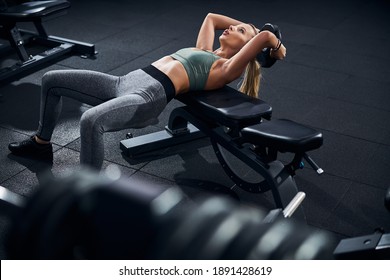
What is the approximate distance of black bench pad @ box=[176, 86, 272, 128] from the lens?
2359mm

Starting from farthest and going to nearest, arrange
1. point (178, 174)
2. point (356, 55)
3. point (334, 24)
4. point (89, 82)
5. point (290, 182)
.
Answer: point (334, 24), point (356, 55), point (178, 174), point (89, 82), point (290, 182)

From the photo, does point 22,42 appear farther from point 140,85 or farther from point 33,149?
point 140,85

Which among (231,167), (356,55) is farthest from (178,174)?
(356,55)

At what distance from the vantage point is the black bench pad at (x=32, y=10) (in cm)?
363

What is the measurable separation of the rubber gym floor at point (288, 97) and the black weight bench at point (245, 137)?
76 mm

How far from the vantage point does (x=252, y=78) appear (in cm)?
268

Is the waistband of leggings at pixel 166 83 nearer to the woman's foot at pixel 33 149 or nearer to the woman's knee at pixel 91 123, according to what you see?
the woman's knee at pixel 91 123

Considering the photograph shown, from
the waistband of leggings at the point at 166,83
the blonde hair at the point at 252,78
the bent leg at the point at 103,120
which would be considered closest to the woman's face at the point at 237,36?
the blonde hair at the point at 252,78

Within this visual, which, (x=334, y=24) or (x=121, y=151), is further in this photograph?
(x=334, y=24)

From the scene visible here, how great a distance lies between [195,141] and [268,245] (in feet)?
7.52

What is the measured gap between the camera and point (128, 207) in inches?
26.8

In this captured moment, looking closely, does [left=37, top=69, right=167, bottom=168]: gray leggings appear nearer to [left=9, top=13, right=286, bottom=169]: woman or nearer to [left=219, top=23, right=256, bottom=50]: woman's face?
[left=9, top=13, right=286, bottom=169]: woman

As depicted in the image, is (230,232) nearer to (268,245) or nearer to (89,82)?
(268,245)
